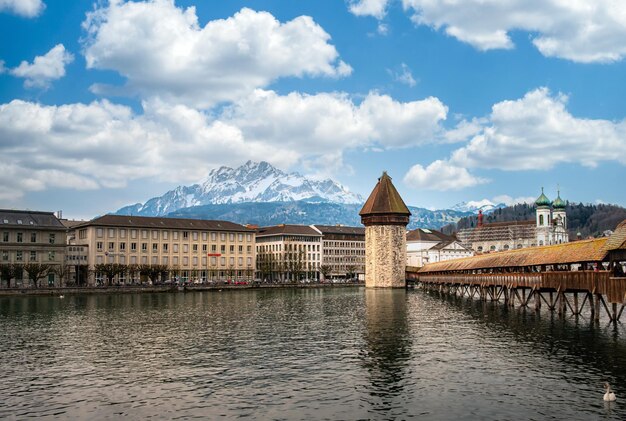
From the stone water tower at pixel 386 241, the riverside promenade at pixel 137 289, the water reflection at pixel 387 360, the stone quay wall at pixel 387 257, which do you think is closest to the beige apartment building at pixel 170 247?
the riverside promenade at pixel 137 289

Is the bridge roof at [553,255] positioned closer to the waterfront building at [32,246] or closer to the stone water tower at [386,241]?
the stone water tower at [386,241]

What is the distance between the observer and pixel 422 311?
56.8 meters

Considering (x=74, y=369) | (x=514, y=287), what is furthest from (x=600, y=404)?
(x=514, y=287)

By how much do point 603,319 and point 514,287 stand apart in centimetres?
1159

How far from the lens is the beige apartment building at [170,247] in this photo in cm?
11988

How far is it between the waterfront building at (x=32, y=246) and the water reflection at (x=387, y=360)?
232 ft

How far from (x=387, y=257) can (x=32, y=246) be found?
201ft

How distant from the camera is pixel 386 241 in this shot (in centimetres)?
12256

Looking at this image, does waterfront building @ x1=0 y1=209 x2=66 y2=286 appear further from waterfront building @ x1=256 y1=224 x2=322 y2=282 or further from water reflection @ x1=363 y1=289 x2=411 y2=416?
water reflection @ x1=363 y1=289 x2=411 y2=416

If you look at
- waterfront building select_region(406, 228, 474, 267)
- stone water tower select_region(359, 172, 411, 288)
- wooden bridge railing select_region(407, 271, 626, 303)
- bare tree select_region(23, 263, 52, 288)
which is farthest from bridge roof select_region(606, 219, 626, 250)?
waterfront building select_region(406, 228, 474, 267)

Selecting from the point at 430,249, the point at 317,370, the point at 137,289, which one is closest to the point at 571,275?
the point at 317,370

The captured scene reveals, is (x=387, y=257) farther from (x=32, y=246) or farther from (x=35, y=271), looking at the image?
(x=32, y=246)

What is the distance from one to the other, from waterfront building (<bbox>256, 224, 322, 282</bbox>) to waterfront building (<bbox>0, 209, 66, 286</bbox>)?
5783 cm

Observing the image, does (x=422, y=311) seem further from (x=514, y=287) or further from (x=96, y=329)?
(x=96, y=329)
